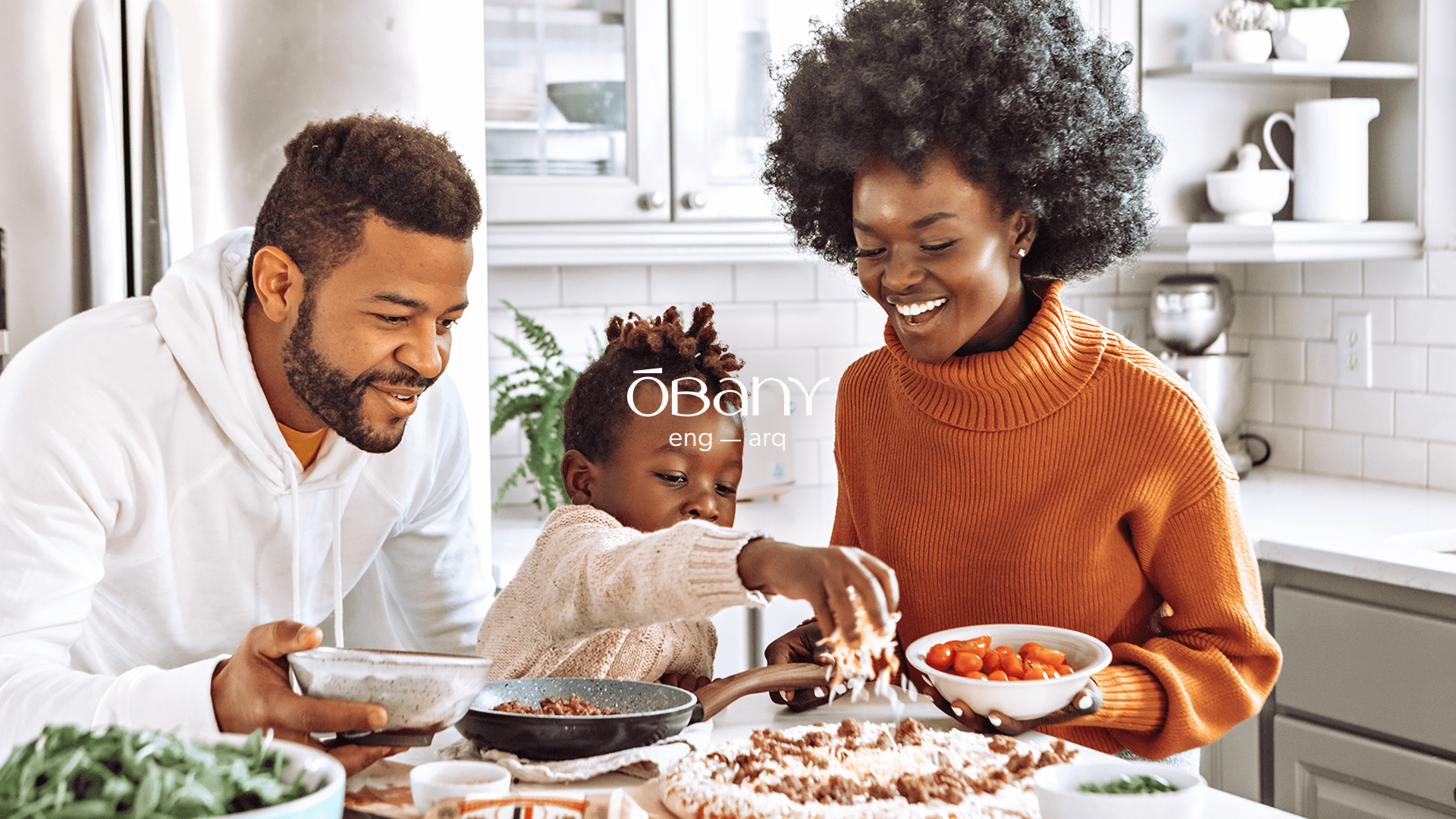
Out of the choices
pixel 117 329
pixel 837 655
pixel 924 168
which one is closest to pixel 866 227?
pixel 924 168

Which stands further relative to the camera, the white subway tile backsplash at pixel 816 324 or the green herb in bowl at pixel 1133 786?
the white subway tile backsplash at pixel 816 324

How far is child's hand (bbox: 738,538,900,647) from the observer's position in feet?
3.50

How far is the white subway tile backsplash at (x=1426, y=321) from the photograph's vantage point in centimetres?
292

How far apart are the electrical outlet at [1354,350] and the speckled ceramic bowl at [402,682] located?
2646 mm

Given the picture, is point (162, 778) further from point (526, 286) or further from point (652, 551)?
point (526, 286)

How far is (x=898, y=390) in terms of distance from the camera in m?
1.71

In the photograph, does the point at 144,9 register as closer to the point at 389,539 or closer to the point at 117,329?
the point at 117,329

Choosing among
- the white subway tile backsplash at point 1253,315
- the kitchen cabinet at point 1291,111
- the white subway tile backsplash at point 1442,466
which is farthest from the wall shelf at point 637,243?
the white subway tile backsplash at point 1442,466

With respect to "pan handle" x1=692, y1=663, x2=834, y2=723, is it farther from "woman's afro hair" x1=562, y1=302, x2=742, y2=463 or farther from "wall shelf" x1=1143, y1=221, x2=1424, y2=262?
"wall shelf" x1=1143, y1=221, x2=1424, y2=262

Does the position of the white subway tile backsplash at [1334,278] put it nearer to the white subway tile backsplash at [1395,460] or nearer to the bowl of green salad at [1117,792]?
the white subway tile backsplash at [1395,460]

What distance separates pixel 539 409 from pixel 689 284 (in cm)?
58

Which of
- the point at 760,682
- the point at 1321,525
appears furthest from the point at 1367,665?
the point at 760,682

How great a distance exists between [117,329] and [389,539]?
0.50 metres

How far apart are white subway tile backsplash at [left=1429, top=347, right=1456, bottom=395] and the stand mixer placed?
44 centimetres
